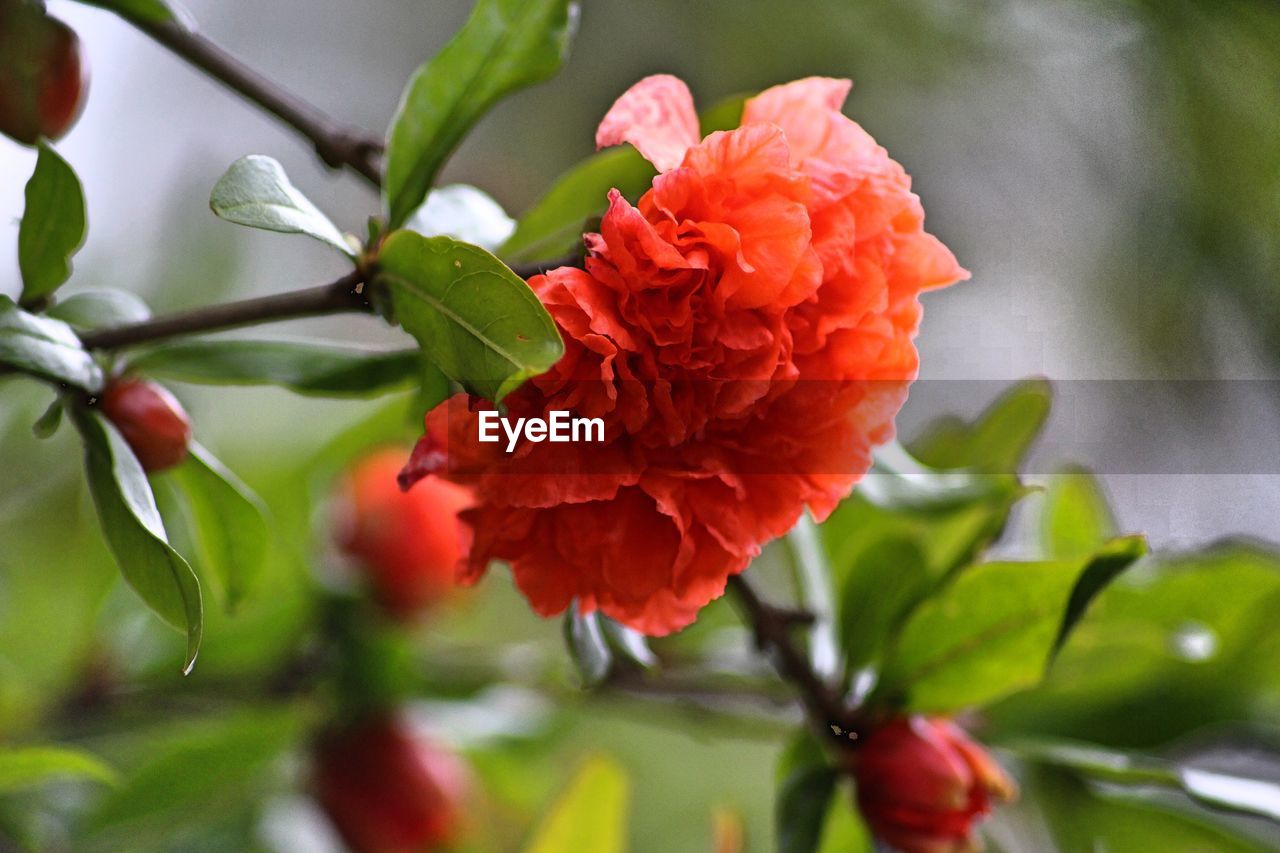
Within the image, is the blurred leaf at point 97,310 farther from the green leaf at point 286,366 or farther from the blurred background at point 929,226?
the blurred background at point 929,226

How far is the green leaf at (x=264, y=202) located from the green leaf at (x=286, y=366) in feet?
0.23

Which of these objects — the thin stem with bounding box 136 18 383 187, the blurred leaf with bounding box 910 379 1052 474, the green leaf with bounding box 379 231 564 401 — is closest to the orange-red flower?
the green leaf with bounding box 379 231 564 401

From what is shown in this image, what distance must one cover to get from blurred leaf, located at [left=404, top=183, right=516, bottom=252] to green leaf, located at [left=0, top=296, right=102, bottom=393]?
4.4 inches

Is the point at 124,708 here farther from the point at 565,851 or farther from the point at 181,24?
the point at 181,24

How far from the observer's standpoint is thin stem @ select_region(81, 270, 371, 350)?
365 millimetres

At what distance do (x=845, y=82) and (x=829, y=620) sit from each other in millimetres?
294

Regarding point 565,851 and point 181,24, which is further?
point 565,851

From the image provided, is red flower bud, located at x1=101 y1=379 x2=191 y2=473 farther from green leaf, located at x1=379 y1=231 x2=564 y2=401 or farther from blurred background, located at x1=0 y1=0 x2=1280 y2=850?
blurred background, located at x1=0 y1=0 x2=1280 y2=850

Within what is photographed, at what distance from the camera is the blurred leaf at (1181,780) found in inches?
17.9

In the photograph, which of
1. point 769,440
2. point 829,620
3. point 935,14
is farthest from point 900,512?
point 935,14

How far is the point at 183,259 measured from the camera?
2.99ft

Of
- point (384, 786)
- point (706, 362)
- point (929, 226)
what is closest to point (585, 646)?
point (706, 362)

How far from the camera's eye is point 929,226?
1.17 m

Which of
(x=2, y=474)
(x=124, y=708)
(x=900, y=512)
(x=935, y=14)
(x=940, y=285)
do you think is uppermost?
(x=935, y=14)
